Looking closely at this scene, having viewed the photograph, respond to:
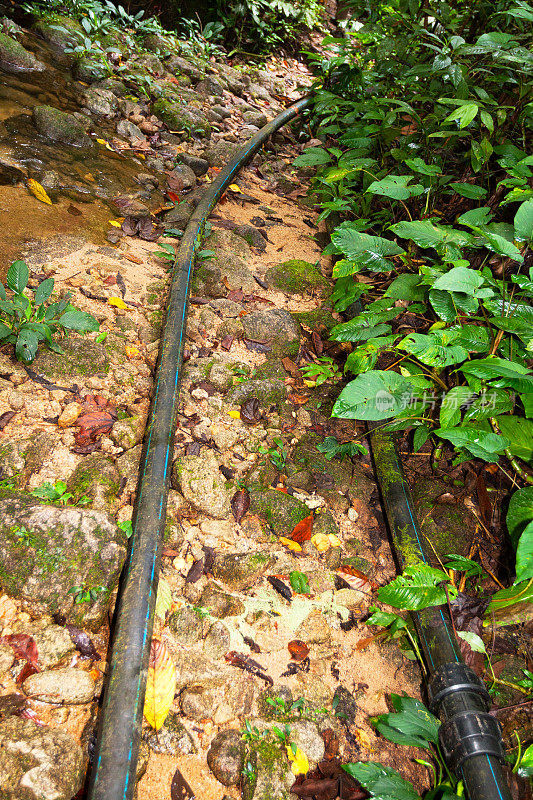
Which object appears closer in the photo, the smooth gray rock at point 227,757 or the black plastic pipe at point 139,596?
the black plastic pipe at point 139,596

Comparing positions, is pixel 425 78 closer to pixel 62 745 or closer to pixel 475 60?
pixel 475 60

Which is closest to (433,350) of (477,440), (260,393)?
(477,440)

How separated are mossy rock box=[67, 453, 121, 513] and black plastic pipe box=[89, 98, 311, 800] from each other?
0.48ft

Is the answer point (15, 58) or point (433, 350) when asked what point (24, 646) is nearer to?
point (433, 350)

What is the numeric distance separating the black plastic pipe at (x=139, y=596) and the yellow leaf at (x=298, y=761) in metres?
0.51

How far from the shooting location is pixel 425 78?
3.60 meters

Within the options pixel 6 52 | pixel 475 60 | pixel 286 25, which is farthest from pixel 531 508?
pixel 286 25

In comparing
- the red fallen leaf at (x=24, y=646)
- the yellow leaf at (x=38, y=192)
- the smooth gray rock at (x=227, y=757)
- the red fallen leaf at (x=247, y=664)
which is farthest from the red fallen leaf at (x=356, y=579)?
the yellow leaf at (x=38, y=192)

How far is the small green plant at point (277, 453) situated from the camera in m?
2.20

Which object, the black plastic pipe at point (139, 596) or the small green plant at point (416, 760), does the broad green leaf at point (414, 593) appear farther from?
the black plastic pipe at point (139, 596)

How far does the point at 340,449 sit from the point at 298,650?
37.1 inches

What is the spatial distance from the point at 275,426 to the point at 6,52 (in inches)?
179

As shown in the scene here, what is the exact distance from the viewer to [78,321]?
2176 mm

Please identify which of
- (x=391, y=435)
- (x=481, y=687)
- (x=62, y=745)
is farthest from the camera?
(x=391, y=435)
